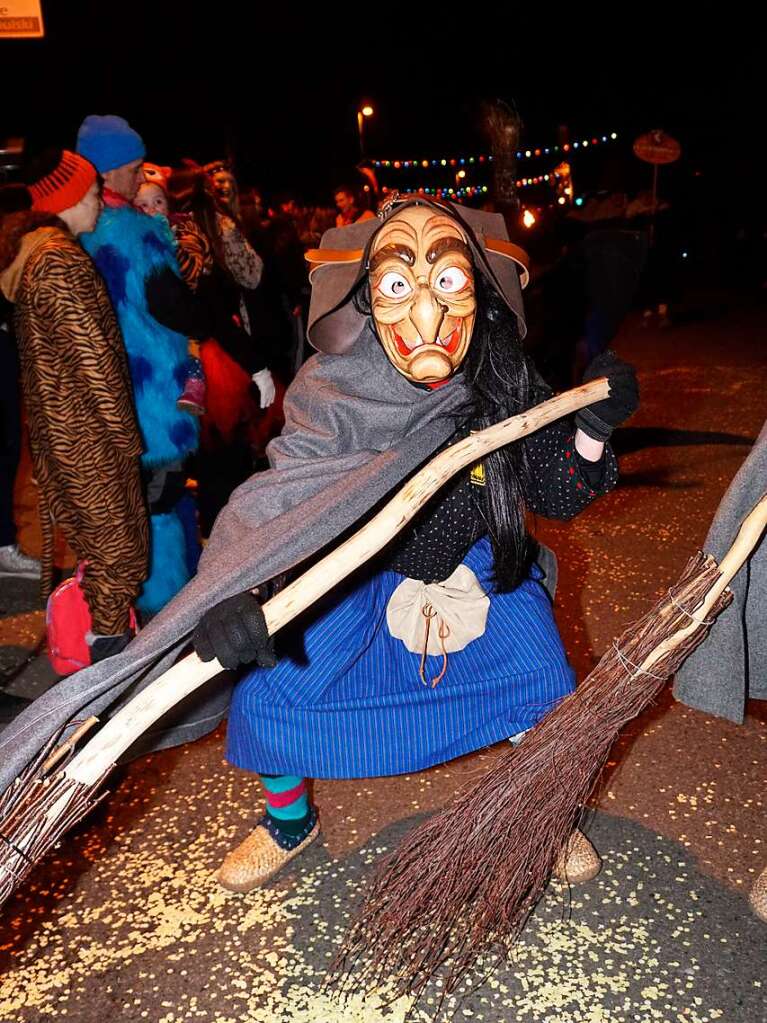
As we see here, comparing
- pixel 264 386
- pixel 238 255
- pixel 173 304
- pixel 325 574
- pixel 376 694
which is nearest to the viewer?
pixel 325 574

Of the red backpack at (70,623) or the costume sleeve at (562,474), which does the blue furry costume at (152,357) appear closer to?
the red backpack at (70,623)

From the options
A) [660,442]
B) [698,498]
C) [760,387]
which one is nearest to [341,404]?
[698,498]

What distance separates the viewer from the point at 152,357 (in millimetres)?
3434

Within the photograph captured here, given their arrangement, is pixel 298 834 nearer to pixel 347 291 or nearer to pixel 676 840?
pixel 676 840

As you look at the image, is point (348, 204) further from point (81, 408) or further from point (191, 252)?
point (81, 408)

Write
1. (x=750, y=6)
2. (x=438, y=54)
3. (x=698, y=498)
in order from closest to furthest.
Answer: (x=698, y=498) → (x=750, y=6) → (x=438, y=54)

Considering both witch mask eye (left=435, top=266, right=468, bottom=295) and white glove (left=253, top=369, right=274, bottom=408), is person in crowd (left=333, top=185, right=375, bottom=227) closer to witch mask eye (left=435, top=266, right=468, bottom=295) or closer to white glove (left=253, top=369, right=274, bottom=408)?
white glove (left=253, top=369, right=274, bottom=408)

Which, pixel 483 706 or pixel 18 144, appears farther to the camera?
pixel 18 144

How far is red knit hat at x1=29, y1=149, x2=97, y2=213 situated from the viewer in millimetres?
3262

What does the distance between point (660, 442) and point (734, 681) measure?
443cm

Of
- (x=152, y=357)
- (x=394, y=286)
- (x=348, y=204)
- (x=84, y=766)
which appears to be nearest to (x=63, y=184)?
(x=152, y=357)

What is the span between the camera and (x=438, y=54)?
25.5 m

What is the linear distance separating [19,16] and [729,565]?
256 inches

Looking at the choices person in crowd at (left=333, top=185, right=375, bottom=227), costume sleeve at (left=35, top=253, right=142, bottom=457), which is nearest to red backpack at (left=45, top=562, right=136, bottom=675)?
costume sleeve at (left=35, top=253, right=142, bottom=457)
